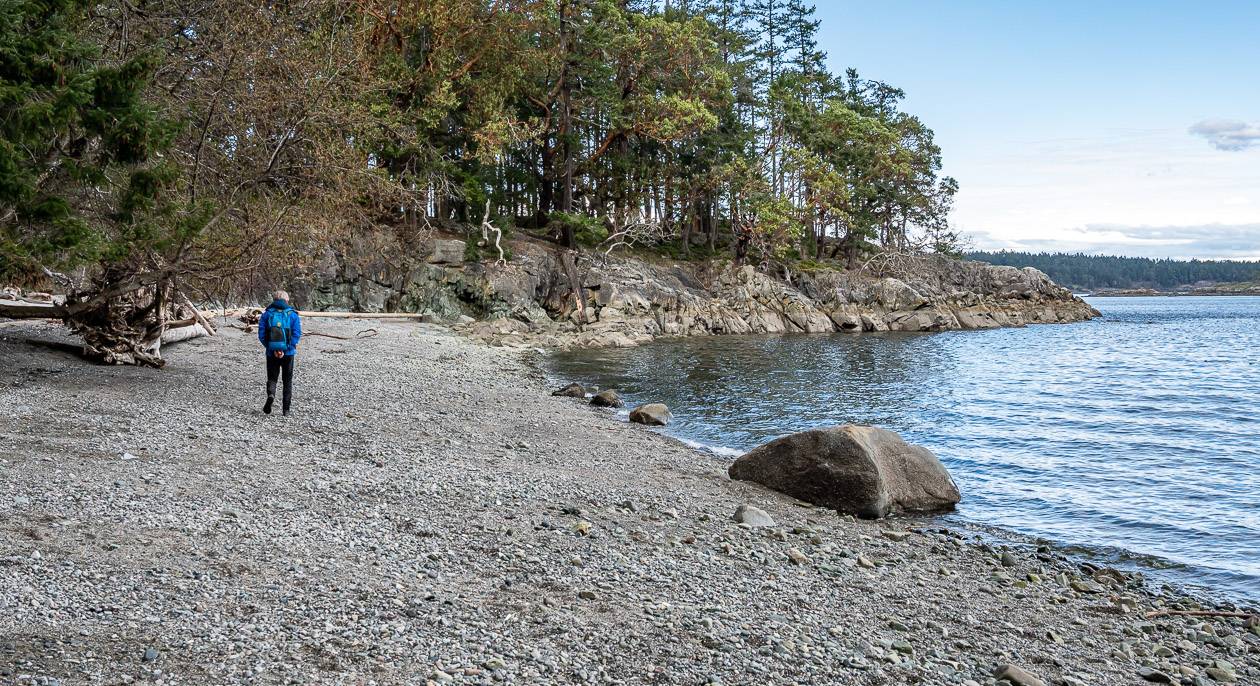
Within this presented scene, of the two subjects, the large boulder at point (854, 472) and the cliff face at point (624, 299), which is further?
the cliff face at point (624, 299)

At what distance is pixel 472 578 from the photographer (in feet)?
Answer: 25.1

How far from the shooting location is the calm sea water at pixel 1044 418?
12.6 metres

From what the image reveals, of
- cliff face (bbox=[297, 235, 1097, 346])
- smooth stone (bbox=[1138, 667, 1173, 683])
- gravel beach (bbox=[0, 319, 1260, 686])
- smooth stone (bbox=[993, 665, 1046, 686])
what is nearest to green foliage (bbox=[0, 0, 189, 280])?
gravel beach (bbox=[0, 319, 1260, 686])

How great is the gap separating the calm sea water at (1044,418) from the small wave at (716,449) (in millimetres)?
98

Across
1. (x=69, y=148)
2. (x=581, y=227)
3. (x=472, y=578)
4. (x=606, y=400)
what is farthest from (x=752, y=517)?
(x=581, y=227)

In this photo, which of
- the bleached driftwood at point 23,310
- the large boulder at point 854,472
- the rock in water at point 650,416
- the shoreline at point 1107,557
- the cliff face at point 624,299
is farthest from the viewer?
the cliff face at point 624,299

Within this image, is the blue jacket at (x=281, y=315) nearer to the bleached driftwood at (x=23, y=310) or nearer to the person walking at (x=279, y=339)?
the person walking at (x=279, y=339)

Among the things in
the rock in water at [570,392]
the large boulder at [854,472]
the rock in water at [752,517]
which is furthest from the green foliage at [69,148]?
the rock in water at [570,392]

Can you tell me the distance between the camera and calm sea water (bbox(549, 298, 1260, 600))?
12586 millimetres

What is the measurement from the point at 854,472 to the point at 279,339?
32.7 ft

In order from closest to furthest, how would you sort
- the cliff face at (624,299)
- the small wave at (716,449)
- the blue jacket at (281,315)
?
the blue jacket at (281,315) → the small wave at (716,449) → the cliff face at (624,299)

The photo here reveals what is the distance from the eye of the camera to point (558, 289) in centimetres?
5184

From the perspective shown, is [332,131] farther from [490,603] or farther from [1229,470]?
[1229,470]

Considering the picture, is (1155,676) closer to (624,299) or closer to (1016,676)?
(1016,676)
